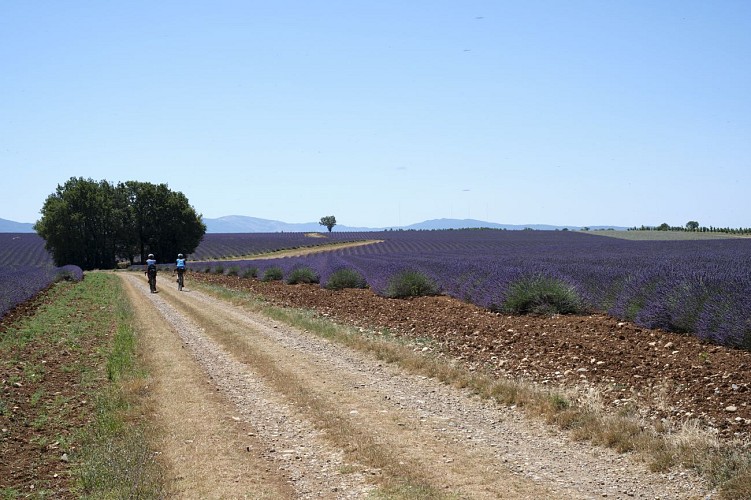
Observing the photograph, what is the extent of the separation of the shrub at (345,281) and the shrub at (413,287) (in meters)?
5.05

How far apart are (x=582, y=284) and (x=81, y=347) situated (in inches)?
446

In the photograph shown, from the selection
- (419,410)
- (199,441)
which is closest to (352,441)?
(419,410)

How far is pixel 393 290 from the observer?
20.8 meters

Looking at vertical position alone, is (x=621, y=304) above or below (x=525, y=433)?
above

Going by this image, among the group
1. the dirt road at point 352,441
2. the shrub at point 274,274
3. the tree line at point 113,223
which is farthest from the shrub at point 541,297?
the tree line at point 113,223

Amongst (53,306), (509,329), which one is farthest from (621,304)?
(53,306)

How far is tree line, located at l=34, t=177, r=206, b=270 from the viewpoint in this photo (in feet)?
229

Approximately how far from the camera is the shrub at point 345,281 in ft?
84.2

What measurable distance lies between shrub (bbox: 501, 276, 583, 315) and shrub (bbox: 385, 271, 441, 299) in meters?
5.55

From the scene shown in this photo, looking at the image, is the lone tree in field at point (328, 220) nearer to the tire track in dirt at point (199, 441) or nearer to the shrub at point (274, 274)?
the shrub at point (274, 274)

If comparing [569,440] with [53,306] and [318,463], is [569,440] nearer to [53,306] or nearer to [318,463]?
[318,463]

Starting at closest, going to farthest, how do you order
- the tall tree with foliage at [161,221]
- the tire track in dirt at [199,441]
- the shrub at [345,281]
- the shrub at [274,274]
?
the tire track in dirt at [199,441], the shrub at [345,281], the shrub at [274,274], the tall tree with foliage at [161,221]

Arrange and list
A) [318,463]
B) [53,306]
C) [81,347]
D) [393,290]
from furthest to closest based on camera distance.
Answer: [53,306], [393,290], [81,347], [318,463]

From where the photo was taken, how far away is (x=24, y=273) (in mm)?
33750
